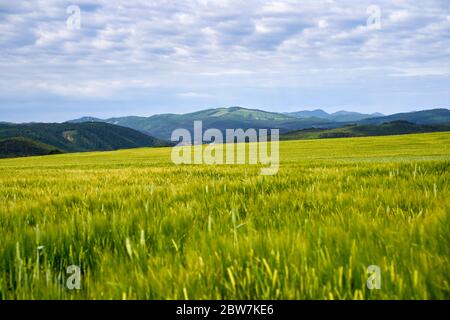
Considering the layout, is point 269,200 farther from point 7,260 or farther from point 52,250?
point 7,260

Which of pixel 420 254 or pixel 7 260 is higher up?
pixel 420 254

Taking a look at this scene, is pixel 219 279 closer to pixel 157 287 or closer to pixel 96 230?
pixel 157 287

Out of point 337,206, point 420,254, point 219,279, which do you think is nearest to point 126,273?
point 219,279

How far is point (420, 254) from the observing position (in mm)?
2199

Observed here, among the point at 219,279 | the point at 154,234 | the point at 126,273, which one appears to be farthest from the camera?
the point at 154,234

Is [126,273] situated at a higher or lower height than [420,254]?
lower

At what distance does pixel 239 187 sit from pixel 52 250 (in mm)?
3741

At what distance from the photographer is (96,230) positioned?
3.57 m

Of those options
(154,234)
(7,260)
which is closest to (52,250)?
(7,260)

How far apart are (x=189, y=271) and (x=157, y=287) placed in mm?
219
